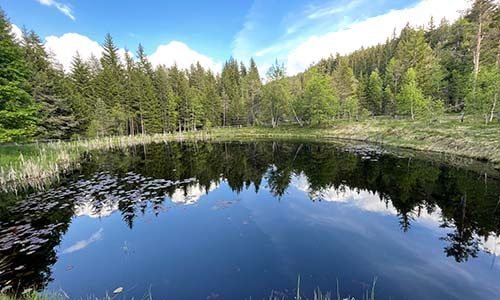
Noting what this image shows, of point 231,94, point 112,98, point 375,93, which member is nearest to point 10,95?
point 112,98

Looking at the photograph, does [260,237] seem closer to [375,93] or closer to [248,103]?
[375,93]

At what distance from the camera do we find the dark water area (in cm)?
634

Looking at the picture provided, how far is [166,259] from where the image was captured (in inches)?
304

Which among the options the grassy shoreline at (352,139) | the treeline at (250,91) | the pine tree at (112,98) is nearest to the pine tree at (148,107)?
the treeline at (250,91)

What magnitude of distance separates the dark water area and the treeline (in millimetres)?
13123

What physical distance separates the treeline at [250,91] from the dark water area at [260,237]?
13.1m

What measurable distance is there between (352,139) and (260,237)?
3436 cm

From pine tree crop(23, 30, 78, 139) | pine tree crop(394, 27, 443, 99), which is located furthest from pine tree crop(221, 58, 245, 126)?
pine tree crop(394, 27, 443, 99)

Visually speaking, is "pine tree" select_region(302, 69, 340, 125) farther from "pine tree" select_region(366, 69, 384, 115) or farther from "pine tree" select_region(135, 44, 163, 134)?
"pine tree" select_region(135, 44, 163, 134)

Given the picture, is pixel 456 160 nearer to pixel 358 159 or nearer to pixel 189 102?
pixel 358 159

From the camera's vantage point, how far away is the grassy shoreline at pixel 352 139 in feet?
53.8

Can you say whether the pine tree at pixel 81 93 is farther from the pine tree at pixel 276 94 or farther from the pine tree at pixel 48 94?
the pine tree at pixel 276 94

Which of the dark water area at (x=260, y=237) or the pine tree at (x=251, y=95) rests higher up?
the pine tree at (x=251, y=95)

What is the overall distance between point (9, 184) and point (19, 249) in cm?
963
